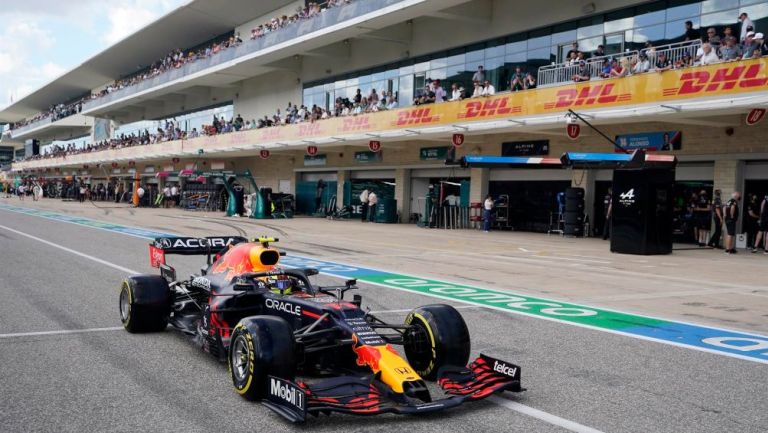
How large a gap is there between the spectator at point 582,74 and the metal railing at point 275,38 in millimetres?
9537

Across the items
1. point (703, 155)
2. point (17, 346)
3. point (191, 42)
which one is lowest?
point (17, 346)

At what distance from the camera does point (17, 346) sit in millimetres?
6551

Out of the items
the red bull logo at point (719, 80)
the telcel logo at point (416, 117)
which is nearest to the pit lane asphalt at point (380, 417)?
the red bull logo at point (719, 80)

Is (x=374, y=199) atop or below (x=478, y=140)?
below

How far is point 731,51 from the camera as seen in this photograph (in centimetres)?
1798

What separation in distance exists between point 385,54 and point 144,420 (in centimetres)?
3334

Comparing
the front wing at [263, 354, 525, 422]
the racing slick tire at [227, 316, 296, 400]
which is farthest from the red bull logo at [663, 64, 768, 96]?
the racing slick tire at [227, 316, 296, 400]

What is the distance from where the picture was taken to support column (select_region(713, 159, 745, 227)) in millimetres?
20750

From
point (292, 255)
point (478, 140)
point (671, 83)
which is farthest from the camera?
point (478, 140)

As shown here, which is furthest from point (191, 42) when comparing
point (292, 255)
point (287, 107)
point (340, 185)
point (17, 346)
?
point (17, 346)

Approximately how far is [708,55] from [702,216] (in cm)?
591

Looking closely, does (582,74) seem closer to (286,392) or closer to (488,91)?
(488,91)

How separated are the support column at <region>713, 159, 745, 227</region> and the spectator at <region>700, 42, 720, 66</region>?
13.3 ft

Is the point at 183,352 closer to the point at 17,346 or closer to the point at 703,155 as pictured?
the point at 17,346
